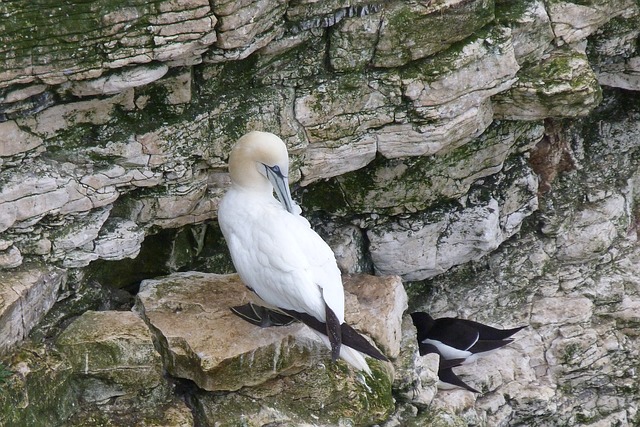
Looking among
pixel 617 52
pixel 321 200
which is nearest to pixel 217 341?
pixel 321 200

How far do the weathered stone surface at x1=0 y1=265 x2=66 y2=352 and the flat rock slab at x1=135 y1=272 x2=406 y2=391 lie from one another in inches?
23.9

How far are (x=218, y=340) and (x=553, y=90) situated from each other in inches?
119

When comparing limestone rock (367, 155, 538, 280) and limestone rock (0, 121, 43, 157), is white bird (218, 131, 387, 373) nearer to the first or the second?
limestone rock (0, 121, 43, 157)

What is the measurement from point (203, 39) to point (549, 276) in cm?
422

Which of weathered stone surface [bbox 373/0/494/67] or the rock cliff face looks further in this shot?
weathered stone surface [bbox 373/0/494/67]

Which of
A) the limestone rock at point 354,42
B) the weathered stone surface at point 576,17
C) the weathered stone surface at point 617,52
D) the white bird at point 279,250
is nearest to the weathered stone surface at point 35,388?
the white bird at point 279,250

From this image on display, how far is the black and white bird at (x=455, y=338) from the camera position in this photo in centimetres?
791

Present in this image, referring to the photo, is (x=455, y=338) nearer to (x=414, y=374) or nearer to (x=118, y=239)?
(x=414, y=374)

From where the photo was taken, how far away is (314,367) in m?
6.45

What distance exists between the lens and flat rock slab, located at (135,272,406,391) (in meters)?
6.11

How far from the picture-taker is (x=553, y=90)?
7285 millimetres

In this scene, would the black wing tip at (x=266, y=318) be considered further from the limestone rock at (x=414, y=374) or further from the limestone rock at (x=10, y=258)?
the limestone rock at (x=10, y=258)

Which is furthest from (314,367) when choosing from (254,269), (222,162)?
(222,162)

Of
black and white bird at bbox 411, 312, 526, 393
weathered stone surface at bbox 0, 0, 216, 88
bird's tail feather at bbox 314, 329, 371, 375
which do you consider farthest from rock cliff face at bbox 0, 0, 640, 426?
bird's tail feather at bbox 314, 329, 371, 375
